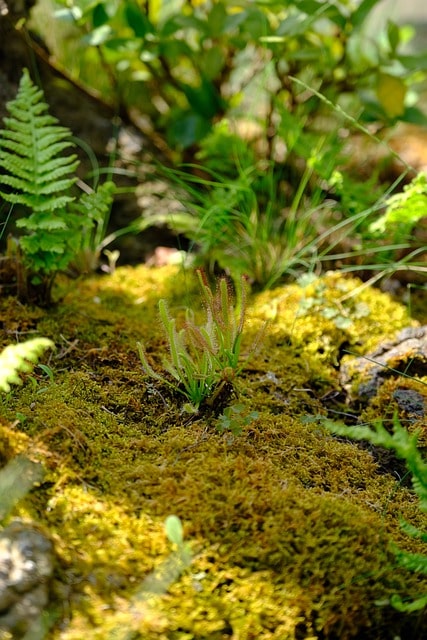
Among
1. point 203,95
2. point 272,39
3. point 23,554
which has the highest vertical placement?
point 272,39

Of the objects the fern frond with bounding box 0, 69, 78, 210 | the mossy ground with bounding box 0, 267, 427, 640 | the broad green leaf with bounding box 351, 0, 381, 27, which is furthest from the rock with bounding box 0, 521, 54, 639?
the broad green leaf with bounding box 351, 0, 381, 27

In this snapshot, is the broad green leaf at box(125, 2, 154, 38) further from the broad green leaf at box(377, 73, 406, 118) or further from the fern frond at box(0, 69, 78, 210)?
the broad green leaf at box(377, 73, 406, 118)

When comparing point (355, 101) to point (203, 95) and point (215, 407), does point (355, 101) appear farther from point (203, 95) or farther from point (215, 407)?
point (215, 407)

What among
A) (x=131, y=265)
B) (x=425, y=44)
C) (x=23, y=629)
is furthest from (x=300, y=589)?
(x=425, y=44)

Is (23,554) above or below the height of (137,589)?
above

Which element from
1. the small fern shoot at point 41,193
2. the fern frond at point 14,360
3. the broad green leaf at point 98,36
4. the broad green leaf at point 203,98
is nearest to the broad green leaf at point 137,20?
the broad green leaf at point 98,36
